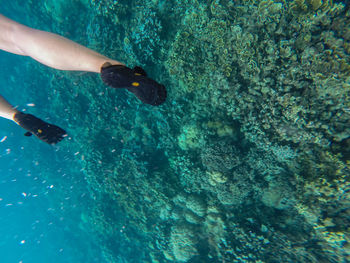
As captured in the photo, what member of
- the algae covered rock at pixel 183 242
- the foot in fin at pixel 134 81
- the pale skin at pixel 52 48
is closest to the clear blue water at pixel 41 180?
the algae covered rock at pixel 183 242

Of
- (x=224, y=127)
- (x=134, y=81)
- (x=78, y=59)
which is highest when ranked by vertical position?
(x=224, y=127)

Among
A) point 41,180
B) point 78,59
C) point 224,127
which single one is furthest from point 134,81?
point 41,180

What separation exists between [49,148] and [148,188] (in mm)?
13379

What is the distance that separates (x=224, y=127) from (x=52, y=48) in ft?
11.7

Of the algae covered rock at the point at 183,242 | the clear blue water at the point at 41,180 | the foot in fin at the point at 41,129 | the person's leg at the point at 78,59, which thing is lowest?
the algae covered rock at the point at 183,242

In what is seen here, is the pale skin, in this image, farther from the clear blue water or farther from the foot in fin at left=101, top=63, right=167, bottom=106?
the clear blue water

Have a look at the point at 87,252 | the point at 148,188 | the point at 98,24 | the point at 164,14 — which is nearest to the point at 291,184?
the point at 148,188

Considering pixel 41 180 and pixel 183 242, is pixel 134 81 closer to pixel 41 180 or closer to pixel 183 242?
pixel 183 242

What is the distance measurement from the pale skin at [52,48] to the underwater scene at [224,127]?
8.32 ft

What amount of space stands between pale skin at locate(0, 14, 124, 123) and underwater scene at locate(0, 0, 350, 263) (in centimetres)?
254

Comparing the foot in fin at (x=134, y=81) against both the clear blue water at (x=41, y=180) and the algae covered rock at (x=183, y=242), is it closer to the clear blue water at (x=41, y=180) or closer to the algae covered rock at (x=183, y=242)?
the algae covered rock at (x=183, y=242)

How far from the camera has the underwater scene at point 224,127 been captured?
118 inches

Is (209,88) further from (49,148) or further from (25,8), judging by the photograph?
(49,148)

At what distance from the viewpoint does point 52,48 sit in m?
2.31
